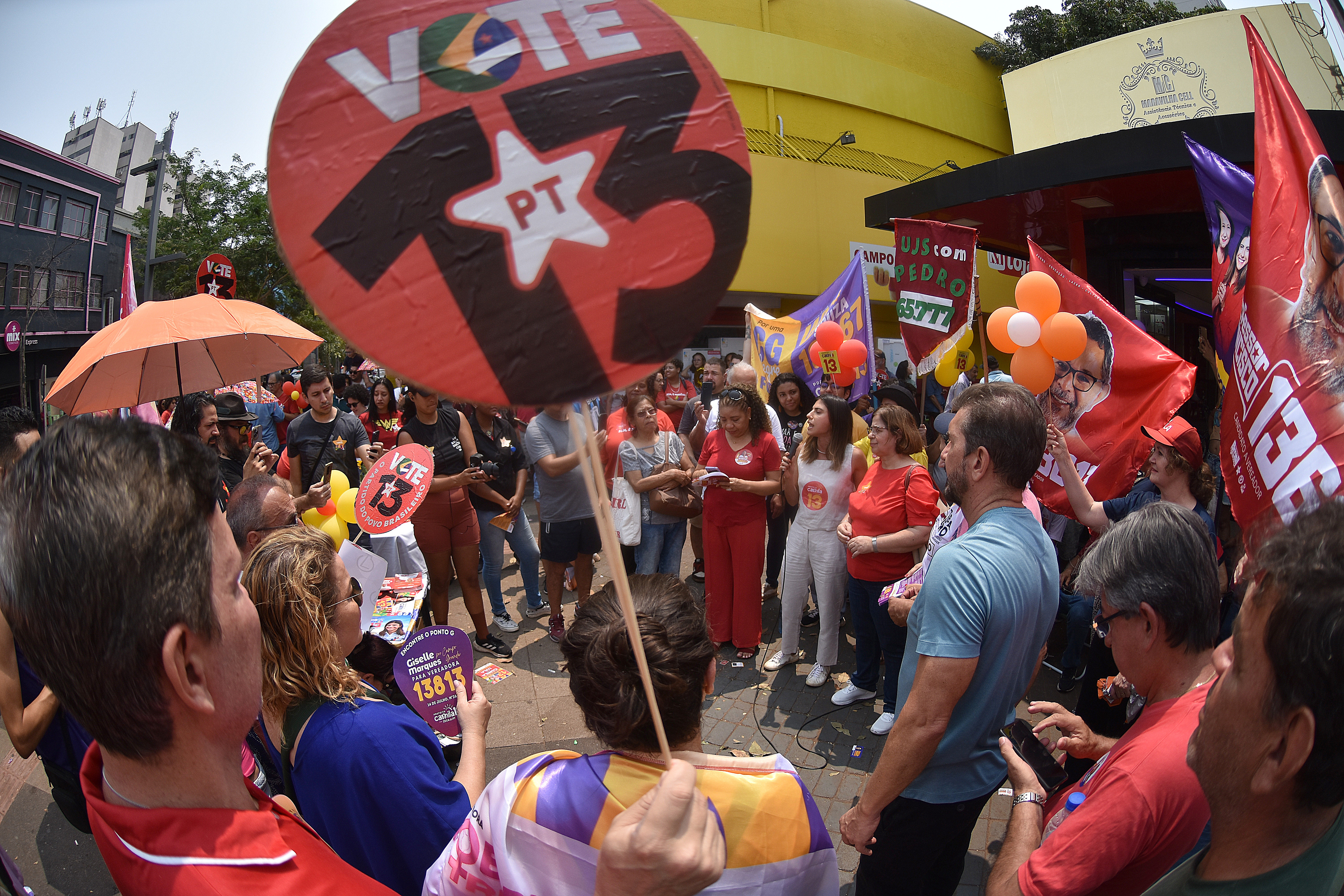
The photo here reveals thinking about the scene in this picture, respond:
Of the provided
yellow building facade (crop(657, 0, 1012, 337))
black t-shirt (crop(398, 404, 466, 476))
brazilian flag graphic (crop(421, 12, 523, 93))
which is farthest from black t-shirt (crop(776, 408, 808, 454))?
yellow building facade (crop(657, 0, 1012, 337))

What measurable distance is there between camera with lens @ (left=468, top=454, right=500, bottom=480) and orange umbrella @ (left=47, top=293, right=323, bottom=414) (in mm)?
1210

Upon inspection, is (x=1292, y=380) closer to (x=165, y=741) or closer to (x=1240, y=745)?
(x=1240, y=745)

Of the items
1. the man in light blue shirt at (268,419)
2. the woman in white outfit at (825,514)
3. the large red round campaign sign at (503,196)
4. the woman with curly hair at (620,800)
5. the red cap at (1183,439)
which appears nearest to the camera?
the large red round campaign sign at (503,196)

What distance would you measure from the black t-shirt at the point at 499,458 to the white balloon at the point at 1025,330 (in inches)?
132

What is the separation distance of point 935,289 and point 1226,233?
3.99m

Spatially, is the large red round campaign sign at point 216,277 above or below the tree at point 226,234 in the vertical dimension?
below

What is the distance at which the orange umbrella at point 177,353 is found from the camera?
3.63 m

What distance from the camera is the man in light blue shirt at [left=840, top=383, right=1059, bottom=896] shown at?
1910 mm

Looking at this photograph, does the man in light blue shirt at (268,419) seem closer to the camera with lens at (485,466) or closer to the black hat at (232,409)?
the black hat at (232,409)

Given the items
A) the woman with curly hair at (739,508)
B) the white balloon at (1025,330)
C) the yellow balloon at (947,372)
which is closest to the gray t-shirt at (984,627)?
the white balloon at (1025,330)

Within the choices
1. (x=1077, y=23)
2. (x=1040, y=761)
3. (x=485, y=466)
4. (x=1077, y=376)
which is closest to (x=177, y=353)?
(x=485, y=466)

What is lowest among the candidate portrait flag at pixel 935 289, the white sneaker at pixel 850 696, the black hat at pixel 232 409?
the white sneaker at pixel 850 696

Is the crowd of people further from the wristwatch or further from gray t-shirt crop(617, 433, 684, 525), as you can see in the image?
gray t-shirt crop(617, 433, 684, 525)

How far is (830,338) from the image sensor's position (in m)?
6.55
